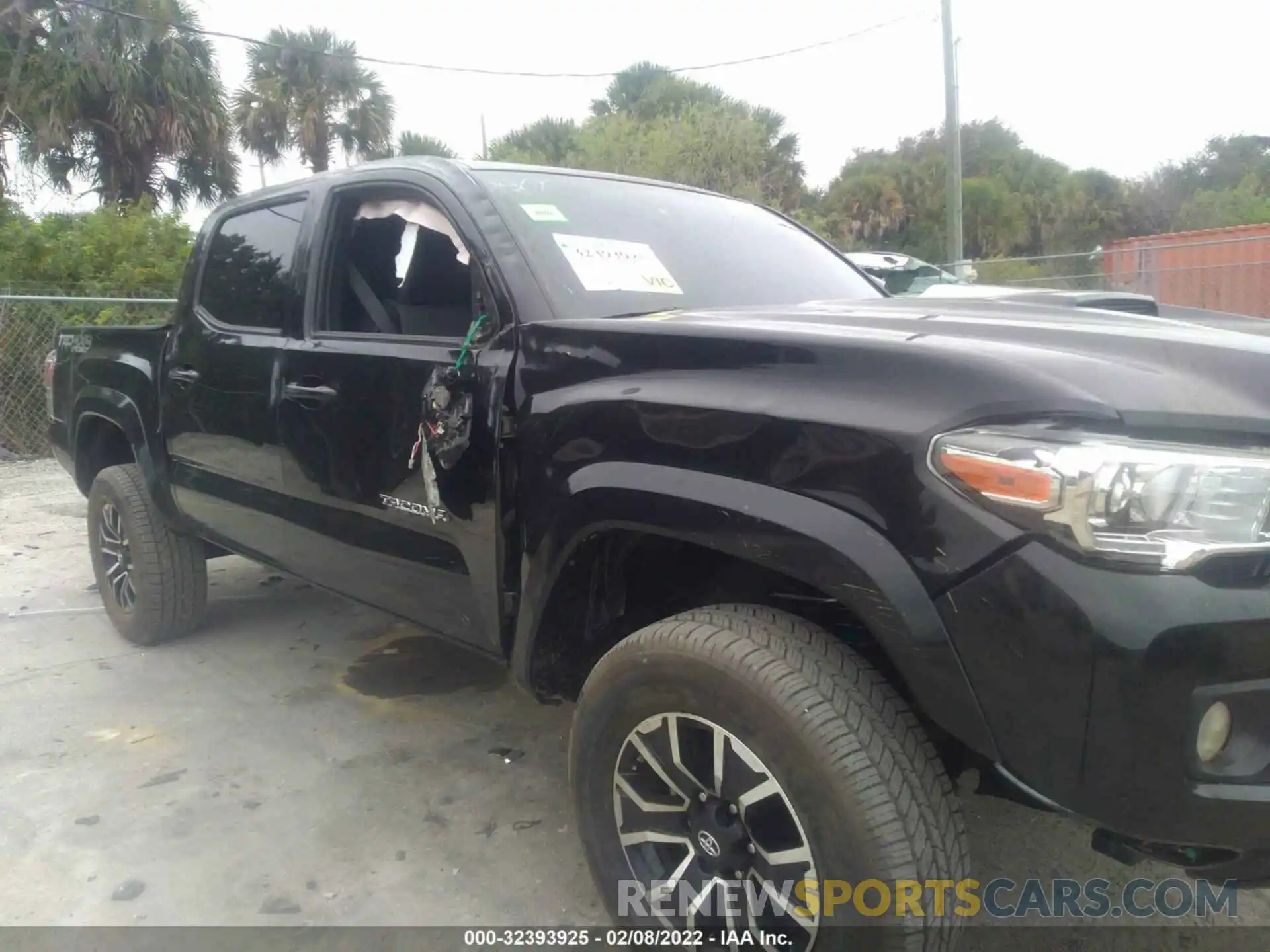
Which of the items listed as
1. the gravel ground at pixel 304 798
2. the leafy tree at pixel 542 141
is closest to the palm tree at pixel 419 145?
the leafy tree at pixel 542 141

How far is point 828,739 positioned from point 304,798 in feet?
6.33

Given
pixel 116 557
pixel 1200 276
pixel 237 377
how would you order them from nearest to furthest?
1. pixel 237 377
2. pixel 116 557
3. pixel 1200 276

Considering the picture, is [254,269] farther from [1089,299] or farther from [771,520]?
[1089,299]

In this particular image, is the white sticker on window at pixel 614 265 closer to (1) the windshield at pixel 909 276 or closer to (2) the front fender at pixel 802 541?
(2) the front fender at pixel 802 541

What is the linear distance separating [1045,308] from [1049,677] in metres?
1.27

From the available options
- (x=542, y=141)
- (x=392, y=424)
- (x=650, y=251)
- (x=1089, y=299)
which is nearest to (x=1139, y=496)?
(x=1089, y=299)

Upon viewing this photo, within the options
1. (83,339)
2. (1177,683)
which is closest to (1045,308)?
(1177,683)

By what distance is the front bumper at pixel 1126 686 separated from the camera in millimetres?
1410

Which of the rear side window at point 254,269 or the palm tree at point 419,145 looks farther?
the palm tree at point 419,145

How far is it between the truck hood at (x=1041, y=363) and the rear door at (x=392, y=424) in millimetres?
633

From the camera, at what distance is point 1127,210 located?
34656mm

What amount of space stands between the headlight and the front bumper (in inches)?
1.7

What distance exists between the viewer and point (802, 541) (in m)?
1.69

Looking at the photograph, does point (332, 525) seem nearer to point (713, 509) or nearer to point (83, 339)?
point (713, 509)
